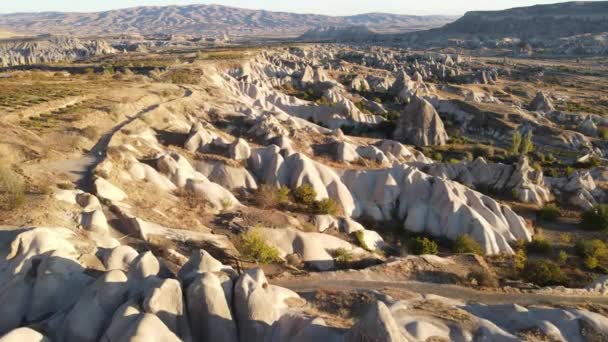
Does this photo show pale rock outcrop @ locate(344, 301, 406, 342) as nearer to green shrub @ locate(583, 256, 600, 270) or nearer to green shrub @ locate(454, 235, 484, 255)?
green shrub @ locate(454, 235, 484, 255)

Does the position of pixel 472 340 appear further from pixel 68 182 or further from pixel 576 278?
pixel 68 182

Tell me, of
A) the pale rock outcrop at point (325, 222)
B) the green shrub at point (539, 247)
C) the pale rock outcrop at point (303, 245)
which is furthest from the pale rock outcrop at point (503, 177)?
the pale rock outcrop at point (303, 245)

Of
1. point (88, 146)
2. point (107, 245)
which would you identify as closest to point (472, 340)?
point (107, 245)

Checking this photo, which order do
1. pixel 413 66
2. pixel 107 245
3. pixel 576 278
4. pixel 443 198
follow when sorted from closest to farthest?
pixel 107 245, pixel 576 278, pixel 443 198, pixel 413 66

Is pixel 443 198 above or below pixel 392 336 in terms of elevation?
below

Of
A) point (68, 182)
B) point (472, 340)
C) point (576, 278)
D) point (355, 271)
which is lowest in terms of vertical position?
point (576, 278)

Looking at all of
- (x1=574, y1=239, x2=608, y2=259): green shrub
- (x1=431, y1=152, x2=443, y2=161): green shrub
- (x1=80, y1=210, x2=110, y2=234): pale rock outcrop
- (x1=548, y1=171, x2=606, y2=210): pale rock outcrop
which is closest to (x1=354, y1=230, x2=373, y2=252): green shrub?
(x1=80, y1=210, x2=110, y2=234): pale rock outcrop
